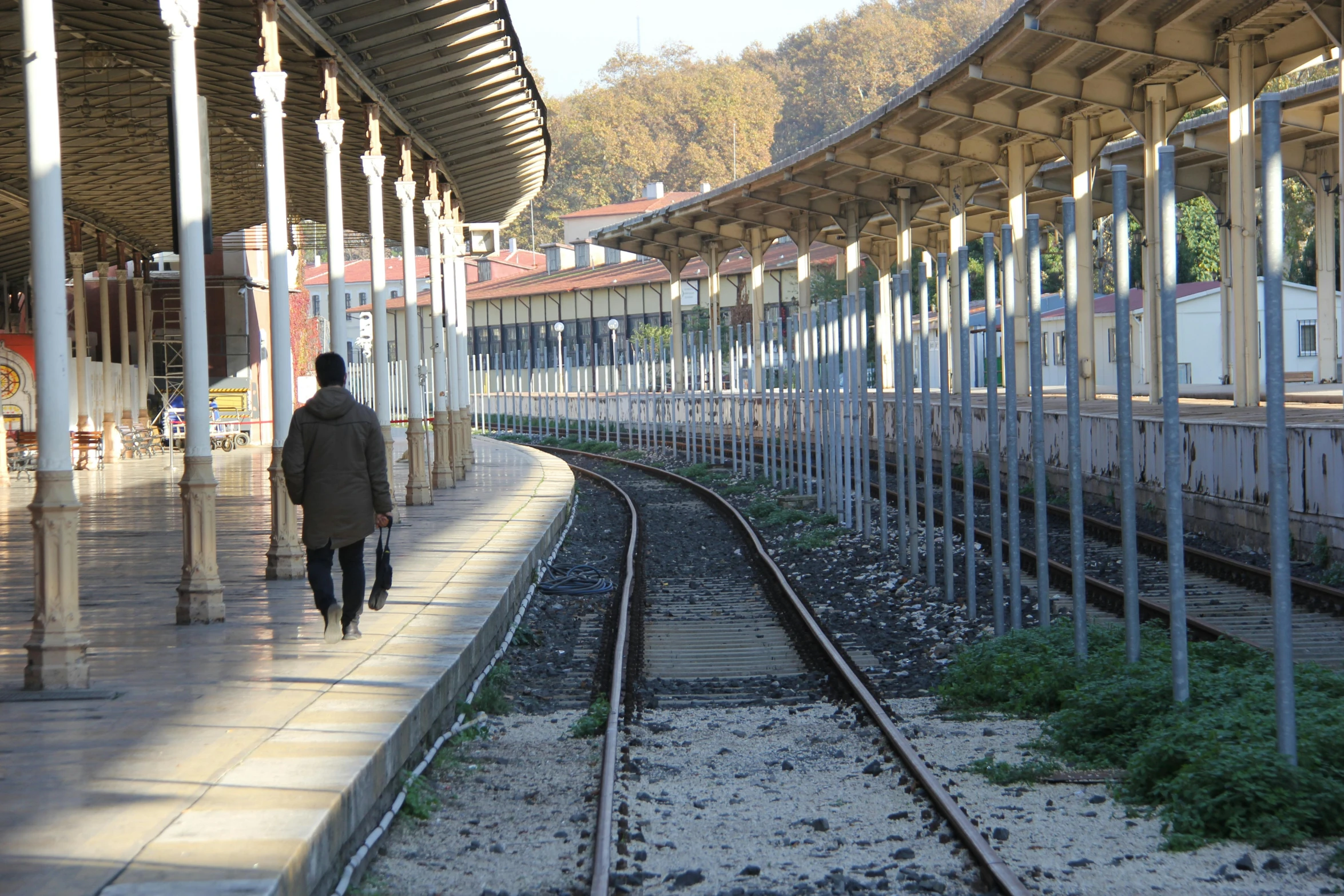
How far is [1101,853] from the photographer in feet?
19.6

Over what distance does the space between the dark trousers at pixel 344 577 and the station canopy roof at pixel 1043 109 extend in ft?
41.2

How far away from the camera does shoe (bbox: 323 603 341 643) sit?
9.00 meters

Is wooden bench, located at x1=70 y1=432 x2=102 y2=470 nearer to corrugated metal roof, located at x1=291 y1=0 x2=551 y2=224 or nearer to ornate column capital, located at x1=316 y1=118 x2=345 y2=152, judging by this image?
corrugated metal roof, located at x1=291 y1=0 x2=551 y2=224

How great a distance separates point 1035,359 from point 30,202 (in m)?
6.14

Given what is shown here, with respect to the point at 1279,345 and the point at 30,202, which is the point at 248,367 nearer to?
the point at 30,202

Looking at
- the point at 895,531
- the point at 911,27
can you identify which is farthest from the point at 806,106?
the point at 895,531

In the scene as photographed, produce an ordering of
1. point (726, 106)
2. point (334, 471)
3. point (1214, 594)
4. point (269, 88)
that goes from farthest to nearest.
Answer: point (726, 106)
point (1214, 594)
point (269, 88)
point (334, 471)

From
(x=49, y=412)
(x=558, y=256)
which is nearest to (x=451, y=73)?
(x=49, y=412)

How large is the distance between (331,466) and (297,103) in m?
11.7

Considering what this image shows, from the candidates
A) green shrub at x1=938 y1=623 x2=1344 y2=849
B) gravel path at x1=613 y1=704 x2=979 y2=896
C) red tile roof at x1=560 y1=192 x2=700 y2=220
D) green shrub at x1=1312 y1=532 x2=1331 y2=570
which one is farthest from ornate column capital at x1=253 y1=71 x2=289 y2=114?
red tile roof at x1=560 y1=192 x2=700 y2=220

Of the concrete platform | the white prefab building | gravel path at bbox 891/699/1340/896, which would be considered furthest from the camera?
the white prefab building

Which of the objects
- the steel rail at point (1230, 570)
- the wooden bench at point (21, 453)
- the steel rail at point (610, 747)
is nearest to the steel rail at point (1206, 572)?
the steel rail at point (1230, 570)

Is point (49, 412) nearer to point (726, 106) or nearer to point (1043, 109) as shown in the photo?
point (1043, 109)

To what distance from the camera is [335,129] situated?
1407 cm
